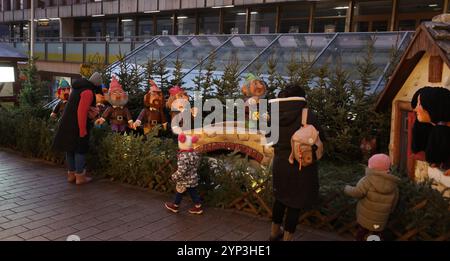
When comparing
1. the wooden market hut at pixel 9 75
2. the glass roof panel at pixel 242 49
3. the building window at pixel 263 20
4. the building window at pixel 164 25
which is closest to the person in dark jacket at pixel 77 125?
the glass roof panel at pixel 242 49

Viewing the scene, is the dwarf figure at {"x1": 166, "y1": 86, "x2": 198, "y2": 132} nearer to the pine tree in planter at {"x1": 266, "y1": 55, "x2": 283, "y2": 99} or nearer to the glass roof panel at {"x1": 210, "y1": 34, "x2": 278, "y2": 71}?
the pine tree in planter at {"x1": 266, "y1": 55, "x2": 283, "y2": 99}

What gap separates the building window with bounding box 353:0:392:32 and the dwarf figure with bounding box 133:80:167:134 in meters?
12.1

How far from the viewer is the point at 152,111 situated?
26.5ft

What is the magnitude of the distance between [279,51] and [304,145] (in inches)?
262

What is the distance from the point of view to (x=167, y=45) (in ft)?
42.9

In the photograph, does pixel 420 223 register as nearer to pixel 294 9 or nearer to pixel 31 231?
pixel 31 231

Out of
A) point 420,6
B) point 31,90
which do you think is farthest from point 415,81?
point 420,6

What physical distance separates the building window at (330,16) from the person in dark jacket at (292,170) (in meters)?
14.9

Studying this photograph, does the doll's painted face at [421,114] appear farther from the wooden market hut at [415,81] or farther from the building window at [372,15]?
the building window at [372,15]

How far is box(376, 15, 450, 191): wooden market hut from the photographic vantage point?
183 inches

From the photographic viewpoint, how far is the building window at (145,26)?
1080 inches

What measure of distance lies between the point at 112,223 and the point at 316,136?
2.69m
